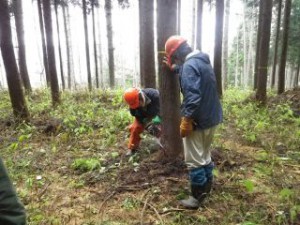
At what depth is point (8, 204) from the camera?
128cm

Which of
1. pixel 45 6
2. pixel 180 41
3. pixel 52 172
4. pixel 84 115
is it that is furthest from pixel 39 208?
pixel 45 6

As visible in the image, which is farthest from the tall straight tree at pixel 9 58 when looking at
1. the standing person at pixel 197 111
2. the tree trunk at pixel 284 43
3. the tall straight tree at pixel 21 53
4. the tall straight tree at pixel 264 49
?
the tree trunk at pixel 284 43

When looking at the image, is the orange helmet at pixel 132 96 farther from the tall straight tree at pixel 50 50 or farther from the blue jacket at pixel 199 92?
the tall straight tree at pixel 50 50

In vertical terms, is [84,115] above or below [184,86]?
below

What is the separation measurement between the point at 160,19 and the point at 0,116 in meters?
7.14

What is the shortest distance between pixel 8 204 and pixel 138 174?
13.1 ft

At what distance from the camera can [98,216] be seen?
164 inches

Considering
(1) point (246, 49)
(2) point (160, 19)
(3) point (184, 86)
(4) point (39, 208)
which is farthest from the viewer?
(1) point (246, 49)

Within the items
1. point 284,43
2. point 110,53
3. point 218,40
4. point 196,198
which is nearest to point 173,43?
point 196,198

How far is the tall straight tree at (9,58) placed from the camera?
318 inches

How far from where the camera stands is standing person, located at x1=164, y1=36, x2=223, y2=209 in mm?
→ 3922

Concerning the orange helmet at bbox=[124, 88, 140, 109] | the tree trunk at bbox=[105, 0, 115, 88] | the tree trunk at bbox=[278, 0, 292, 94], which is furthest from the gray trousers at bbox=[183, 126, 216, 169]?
the tree trunk at bbox=[105, 0, 115, 88]

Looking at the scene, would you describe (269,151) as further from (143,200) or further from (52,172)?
(52,172)

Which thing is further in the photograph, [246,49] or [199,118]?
[246,49]
